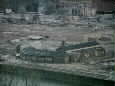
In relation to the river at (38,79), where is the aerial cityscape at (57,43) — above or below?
above

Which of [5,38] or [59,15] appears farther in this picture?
[5,38]

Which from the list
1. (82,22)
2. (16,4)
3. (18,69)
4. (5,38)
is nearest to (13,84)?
(18,69)

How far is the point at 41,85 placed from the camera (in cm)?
404

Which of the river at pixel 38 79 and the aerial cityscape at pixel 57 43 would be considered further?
the river at pixel 38 79

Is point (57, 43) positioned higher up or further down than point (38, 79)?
higher up

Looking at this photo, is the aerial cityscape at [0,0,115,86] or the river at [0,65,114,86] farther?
the river at [0,65,114,86]

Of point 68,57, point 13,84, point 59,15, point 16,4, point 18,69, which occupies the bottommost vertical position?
point 13,84

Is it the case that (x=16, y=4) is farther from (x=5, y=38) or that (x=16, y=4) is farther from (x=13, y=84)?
(x=13, y=84)

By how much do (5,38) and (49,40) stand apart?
997 millimetres

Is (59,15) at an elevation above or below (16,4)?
below

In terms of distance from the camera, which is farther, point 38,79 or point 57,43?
point 38,79

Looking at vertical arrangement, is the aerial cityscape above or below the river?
above

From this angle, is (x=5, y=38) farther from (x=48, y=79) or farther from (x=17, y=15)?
(x=48, y=79)

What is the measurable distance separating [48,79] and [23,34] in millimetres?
1093
